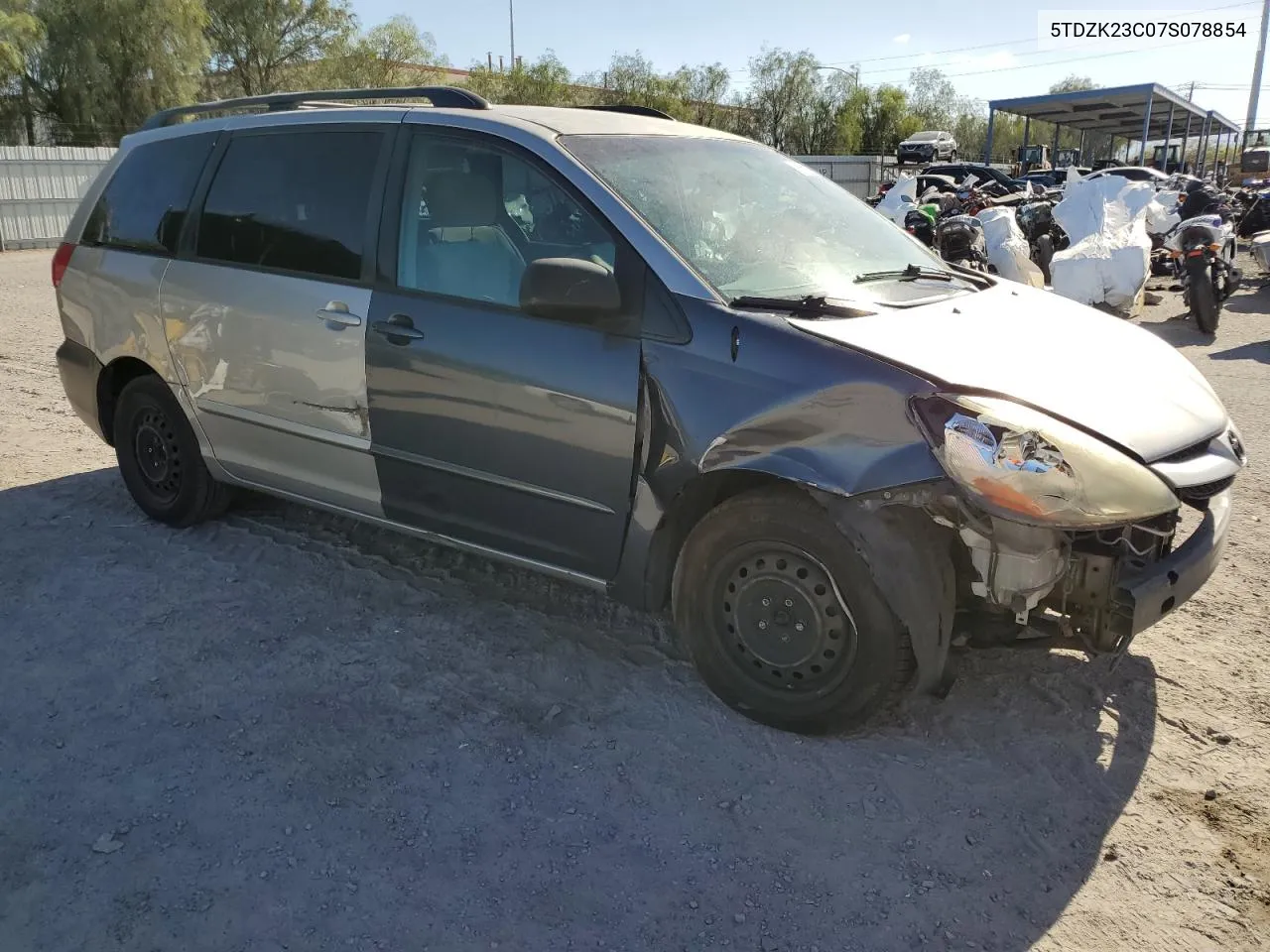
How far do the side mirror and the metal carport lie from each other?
1417 inches

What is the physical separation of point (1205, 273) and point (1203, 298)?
28 cm

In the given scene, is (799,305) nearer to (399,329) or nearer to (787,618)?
(787,618)

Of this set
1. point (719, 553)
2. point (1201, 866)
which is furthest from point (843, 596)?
point (1201, 866)

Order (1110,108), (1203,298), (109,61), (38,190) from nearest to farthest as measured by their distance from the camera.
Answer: (1203,298) → (38,190) → (109,61) → (1110,108)

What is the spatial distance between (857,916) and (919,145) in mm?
38757

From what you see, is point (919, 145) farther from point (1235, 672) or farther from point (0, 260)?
point (1235, 672)

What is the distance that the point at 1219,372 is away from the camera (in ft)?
28.2

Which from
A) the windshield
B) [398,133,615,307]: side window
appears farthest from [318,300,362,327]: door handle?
the windshield

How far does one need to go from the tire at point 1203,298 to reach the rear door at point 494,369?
9.28 metres

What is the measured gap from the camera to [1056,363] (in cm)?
310

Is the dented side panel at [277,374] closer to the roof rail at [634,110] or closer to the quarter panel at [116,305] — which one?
the quarter panel at [116,305]

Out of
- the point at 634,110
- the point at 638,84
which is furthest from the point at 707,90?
the point at 634,110

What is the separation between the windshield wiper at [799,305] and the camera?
3.14m

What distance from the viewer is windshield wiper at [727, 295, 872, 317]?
3.14 metres
